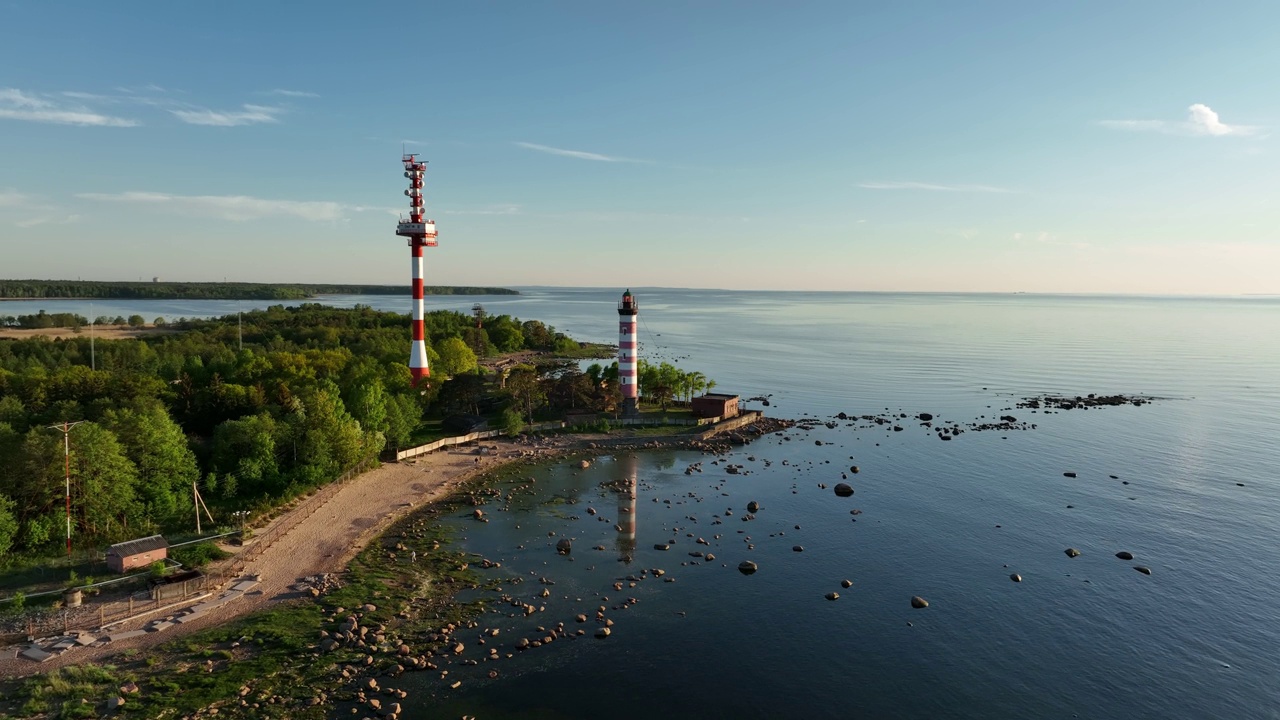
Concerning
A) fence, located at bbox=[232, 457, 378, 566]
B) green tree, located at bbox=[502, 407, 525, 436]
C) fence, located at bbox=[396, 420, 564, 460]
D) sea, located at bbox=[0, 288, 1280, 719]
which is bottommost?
sea, located at bbox=[0, 288, 1280, 719]

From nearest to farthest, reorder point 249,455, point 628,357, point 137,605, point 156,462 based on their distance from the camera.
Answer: point 137,605 → point 156,462 → point 249,455 → point 628,357

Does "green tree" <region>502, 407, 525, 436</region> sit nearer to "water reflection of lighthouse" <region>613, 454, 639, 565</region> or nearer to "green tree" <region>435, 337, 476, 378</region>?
"water reflection of lighthouse" <region>613, 454, 639, 565</region>

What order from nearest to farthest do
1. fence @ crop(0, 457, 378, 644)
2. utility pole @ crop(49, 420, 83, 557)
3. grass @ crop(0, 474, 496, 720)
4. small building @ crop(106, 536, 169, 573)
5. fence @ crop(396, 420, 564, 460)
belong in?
1. grass @ crop(0, 474, 496, 720)
2. fence @ crop(0, 457, 378, 644)
3. small building @ crop(106, 536, 169, 573)
4. utility pole @ crop(49, 420, 83, 557)
5. fence @ crop(396, 420, 564, 460)

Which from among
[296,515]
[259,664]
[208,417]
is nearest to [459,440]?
[208,417]

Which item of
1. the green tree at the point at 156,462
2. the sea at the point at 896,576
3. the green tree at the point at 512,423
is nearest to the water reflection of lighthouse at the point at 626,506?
the sea at the point at 896,576

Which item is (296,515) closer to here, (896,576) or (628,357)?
(896,576)

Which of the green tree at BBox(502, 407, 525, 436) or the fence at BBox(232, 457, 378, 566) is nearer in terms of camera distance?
the fence at BBox(232, 457, 378, 566)

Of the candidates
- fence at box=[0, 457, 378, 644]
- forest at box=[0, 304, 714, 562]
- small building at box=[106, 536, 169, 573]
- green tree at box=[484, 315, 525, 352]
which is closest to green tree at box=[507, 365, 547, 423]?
forest at box=[0, 304, 714, 562]

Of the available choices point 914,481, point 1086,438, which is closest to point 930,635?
point 914,481
